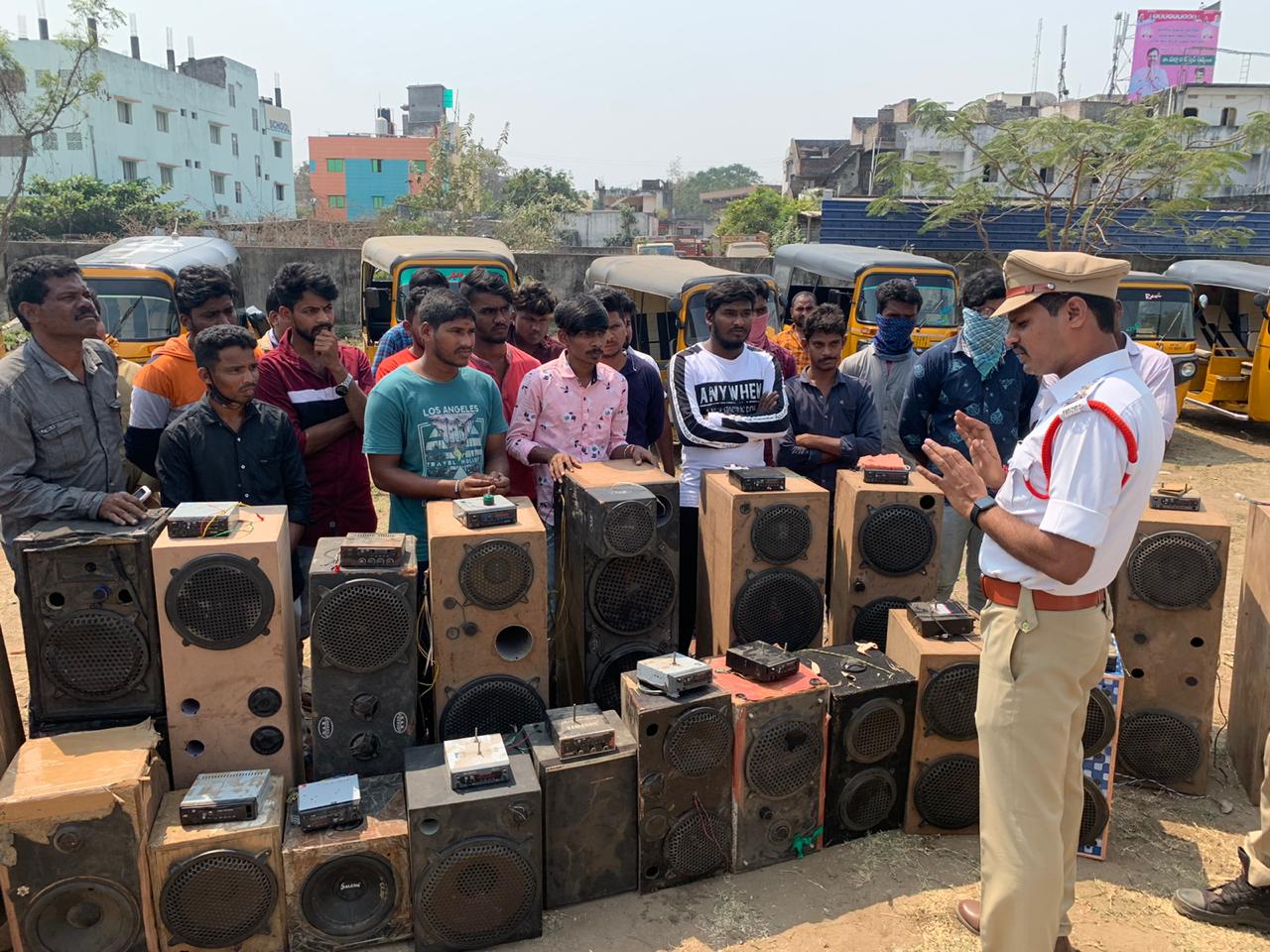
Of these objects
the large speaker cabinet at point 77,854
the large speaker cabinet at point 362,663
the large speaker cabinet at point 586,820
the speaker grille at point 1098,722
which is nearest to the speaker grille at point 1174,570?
the speaker grille at point 1098,722

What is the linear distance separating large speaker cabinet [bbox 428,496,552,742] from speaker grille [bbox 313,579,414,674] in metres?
0.15

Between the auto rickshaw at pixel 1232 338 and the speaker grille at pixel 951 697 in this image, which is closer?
the speaker grille at pixel 951 697

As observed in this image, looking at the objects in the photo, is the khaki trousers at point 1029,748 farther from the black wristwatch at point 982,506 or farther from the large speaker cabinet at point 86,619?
the large speaker cabinet at point 86,619

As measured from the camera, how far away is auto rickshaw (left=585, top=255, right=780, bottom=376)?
9.40 m

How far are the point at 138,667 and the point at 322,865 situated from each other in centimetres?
91

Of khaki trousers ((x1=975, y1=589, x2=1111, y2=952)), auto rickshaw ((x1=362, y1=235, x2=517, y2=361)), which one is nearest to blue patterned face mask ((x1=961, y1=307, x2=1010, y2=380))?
khaki trousers ((x1=975, y1=589, x2=1111, y2=952))

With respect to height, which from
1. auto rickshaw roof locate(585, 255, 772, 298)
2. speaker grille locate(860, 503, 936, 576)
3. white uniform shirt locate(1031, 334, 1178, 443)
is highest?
auto rickshaw roof locate(585, 255, 772, 298)

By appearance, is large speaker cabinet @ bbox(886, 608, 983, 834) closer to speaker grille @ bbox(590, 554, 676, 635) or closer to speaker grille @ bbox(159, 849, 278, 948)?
speaker grille @ bbox(590, 554, 676, 635)

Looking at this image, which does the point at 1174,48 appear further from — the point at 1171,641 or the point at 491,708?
the point at 491,708

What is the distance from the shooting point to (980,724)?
8.33 ft

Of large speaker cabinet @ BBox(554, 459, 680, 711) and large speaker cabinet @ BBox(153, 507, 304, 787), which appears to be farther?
large speaker cabinet @ BBox(554, 459, 680, 711)

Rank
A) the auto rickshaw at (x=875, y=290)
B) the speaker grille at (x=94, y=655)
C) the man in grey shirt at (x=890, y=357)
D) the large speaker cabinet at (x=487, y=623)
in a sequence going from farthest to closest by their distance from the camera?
the auto rickshaw at (x=875, y=290), the man in grey shirt at (x=890, y=357), the large speaker cabinet at (x=487, y=623), the speaker grille at (x=94, y=655)

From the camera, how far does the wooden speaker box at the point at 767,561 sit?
3.64 m

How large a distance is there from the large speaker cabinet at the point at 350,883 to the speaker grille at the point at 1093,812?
2.45 m
